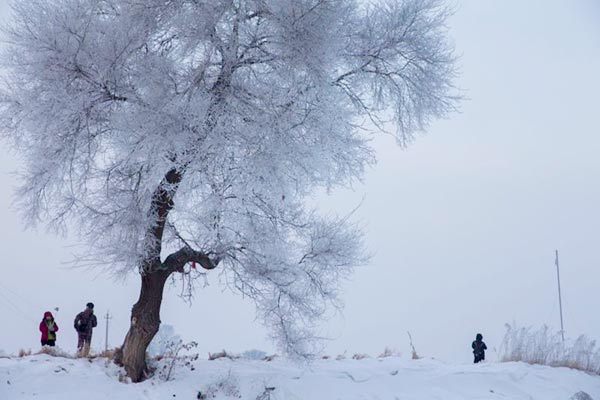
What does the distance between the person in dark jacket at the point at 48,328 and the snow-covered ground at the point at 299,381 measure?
3384 mm

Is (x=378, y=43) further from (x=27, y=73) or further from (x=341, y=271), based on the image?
(x=27, y=73)

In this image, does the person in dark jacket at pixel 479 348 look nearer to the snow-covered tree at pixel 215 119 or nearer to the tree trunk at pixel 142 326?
the snow-covered tree at pixel 215 119

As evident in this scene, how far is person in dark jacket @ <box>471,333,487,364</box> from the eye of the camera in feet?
58.6

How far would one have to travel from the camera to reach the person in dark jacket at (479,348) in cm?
1786

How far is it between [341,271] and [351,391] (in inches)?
78.7

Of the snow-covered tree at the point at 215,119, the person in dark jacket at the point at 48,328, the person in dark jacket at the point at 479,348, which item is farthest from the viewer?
the person in dark jacket at the point at 479,348

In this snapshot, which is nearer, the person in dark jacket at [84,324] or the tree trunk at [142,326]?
the tree trunk at [142,326]

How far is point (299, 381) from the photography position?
1283 cm

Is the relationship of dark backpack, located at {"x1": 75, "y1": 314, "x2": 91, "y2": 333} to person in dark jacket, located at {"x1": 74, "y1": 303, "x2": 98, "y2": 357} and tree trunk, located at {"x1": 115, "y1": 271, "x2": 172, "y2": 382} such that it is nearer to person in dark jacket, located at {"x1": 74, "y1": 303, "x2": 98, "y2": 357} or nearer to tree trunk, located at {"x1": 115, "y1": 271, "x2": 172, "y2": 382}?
person in dark jacket, located at {"x1": 74, "y1": 303, "x2": 98, "y2": 357}

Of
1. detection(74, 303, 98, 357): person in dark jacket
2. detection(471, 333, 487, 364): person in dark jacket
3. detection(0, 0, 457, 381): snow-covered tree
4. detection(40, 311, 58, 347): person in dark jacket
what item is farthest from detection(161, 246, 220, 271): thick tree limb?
detection(471, 333, 487, 364): person in dark jacket

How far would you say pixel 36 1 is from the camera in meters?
11.5

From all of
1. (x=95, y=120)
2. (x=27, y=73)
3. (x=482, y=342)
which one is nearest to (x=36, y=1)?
(x=27, y=73)

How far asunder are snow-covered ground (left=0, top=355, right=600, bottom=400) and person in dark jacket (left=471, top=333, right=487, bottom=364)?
9.20 ft

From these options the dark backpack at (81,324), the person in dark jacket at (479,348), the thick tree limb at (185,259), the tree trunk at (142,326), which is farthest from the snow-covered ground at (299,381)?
the dark backpack at (81,324)
